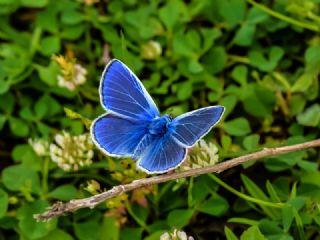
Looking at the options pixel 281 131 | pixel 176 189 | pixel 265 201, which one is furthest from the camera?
pixel 281 131

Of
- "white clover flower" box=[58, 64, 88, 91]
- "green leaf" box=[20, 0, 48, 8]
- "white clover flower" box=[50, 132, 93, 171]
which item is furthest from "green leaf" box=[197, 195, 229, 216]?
"green leaf" box=[20, 0, 48, 8]

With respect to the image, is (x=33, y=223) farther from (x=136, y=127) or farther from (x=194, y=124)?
(x=194, y=124)

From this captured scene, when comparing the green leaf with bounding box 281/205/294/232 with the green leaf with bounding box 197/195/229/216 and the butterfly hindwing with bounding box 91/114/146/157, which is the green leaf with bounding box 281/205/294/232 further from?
the butterfly hindwing with bounding box 91/114/146/157

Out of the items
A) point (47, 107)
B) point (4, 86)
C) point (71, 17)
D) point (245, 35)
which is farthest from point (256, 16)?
point (4, 86)

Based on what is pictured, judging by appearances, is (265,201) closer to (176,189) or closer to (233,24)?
(176,189)

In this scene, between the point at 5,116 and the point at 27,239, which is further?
the point at 5,116

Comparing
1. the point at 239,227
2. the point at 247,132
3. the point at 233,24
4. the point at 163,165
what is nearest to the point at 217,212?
the point at 239,227
